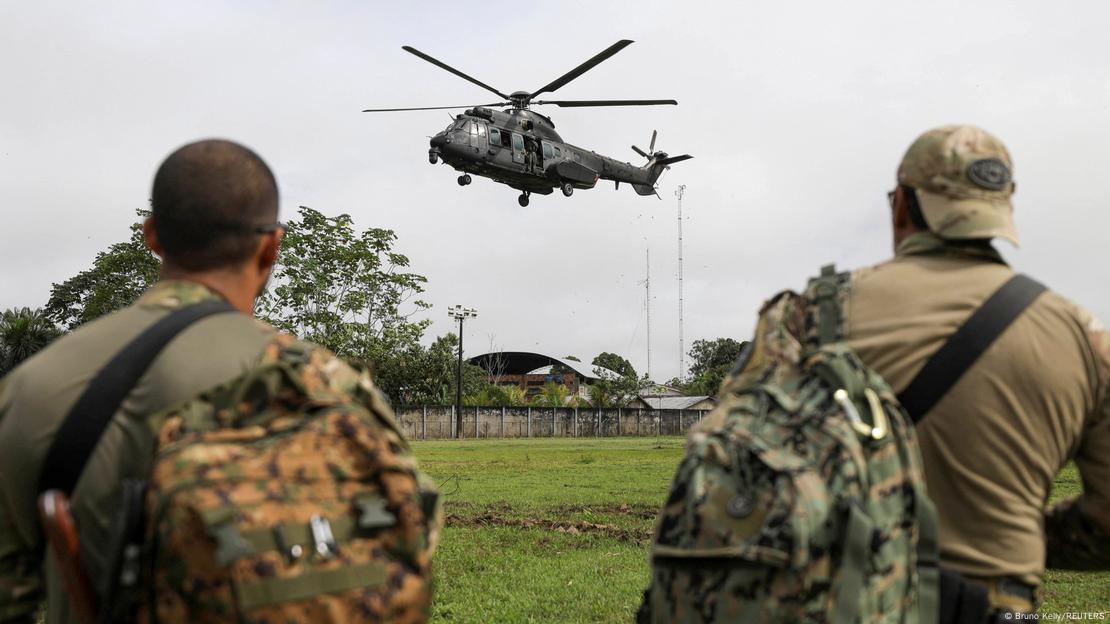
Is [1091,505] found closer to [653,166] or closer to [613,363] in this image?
[653,166]

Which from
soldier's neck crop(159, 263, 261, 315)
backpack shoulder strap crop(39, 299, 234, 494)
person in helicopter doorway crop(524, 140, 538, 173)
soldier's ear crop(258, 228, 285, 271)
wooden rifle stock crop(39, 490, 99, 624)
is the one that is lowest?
wooden rifle stock crop(39, 490, 99, 624)

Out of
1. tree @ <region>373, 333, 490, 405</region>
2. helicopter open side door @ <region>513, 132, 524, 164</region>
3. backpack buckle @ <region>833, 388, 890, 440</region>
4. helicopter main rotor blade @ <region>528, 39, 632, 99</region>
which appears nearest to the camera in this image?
backpack buckle @ <region>833, 388, 890, 440</region>

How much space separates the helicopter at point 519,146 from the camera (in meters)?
26.5

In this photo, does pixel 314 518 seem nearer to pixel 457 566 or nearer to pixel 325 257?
pixel 457 566

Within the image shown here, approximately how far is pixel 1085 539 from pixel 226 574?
212cm

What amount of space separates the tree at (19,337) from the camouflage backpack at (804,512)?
144 ft

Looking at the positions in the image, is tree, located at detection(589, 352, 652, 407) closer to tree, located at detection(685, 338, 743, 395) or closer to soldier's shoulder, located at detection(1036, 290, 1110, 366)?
tree, located at detection(685, 338, 743, 395)

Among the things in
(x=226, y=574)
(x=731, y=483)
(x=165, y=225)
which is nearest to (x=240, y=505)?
(x=226, y=574)

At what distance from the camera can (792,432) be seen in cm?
228

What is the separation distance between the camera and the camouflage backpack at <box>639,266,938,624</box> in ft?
7.13

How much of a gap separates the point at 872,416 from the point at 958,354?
0.36 m

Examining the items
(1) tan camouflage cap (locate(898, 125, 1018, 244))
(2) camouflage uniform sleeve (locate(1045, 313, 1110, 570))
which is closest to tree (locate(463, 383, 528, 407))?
(2) camouflage uniform sleeve (locate(1045, 313, 1110, 570))

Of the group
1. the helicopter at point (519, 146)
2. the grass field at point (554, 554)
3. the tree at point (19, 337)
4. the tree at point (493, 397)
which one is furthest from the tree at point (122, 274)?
the tree at point (493, 397)

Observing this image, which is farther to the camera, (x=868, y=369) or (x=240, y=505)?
(x=868, y=369)
